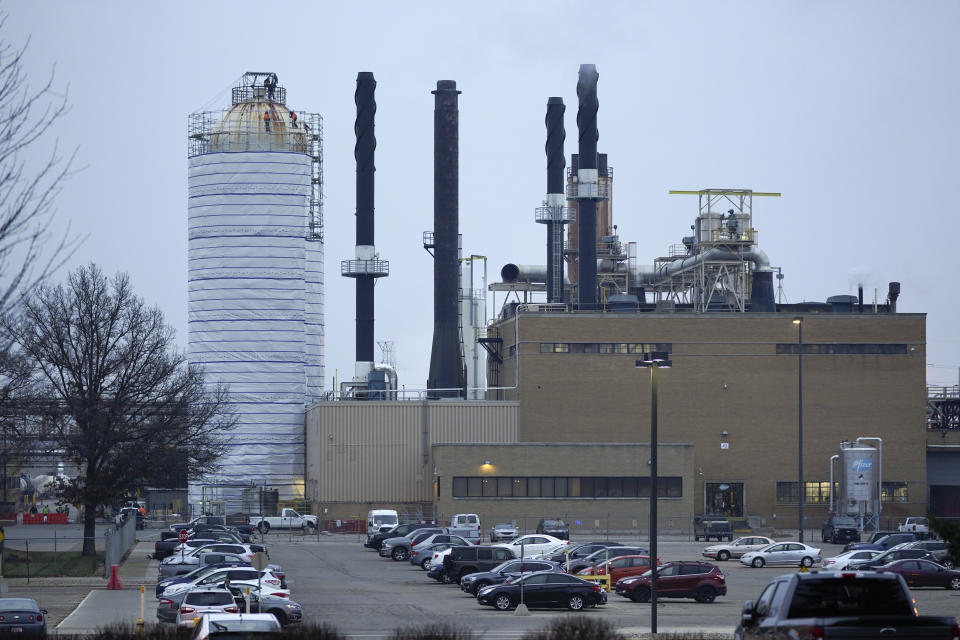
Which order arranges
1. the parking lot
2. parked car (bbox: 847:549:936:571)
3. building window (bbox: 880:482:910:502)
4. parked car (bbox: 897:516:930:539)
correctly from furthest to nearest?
building window (bbox: 880:482:910:502) < parked car (bbox: 897:516:930:539) < parked car (bbox: 847:549:936:571) < the parking lot

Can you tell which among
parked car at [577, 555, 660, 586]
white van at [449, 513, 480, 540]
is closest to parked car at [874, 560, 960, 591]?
parked car at [577, 555, 660, 586]

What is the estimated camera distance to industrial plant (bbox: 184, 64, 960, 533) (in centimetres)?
8488

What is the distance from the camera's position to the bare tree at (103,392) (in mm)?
59906

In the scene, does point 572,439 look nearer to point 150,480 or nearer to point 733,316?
point 733,316

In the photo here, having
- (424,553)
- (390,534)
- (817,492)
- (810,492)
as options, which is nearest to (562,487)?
(810,492)

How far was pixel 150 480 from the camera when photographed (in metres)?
63.6

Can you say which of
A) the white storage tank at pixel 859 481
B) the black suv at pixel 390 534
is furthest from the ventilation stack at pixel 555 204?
the black suv at pixel 390 534

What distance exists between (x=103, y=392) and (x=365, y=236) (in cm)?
4234

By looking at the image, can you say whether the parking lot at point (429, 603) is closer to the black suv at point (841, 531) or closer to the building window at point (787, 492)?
the black suv at point (841, 531)

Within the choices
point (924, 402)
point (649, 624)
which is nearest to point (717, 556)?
point (649, 624)

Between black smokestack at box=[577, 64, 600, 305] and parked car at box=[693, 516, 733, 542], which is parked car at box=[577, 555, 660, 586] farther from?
black smokestack at box=[577, 64, 600, 305]

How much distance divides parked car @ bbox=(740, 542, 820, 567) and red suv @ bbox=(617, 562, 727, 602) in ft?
54.3

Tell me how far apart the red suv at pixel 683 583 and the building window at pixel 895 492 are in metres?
49.6

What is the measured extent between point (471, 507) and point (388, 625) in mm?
47782
